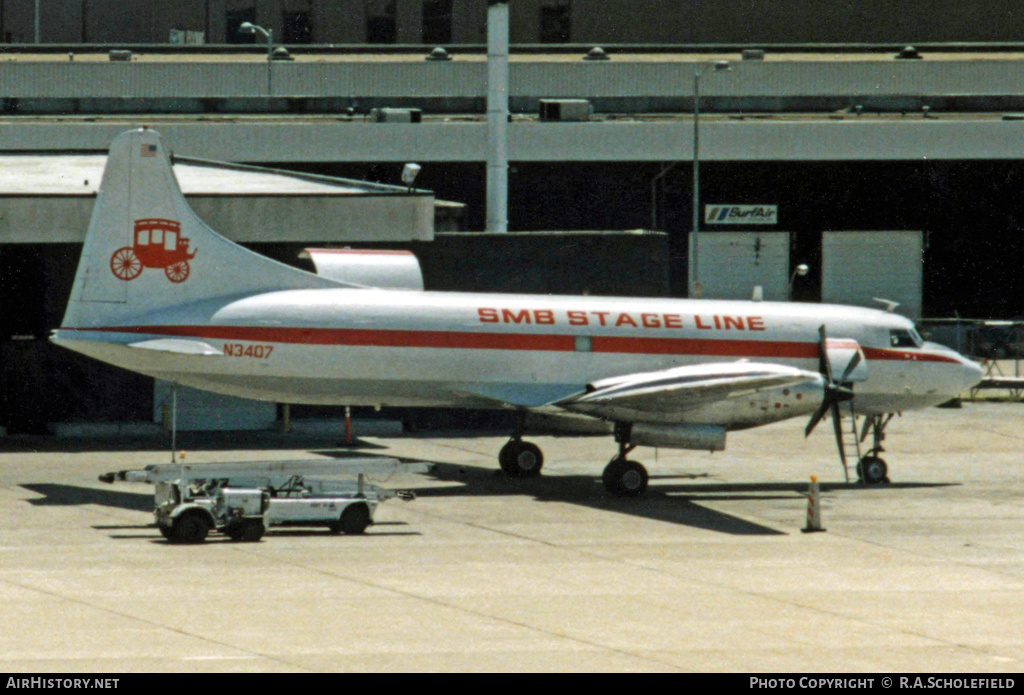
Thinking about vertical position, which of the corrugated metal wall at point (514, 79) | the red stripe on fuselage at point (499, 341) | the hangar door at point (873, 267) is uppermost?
the corrugated metal wall at point (514, 79)

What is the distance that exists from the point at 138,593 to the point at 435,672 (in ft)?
21.0

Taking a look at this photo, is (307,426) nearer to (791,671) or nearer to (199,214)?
(199,214)

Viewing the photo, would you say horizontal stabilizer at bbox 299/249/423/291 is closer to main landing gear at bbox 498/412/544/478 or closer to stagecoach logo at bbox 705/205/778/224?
main landing gear at bbox 498/412/544/478

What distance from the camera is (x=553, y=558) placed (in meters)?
25.7

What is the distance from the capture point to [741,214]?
6769 cm

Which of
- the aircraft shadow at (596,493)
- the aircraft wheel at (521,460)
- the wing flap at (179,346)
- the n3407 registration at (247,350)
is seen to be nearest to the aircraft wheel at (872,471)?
the aircraft shadow at (596,493)

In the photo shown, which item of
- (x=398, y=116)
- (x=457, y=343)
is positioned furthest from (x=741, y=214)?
(x=457, y=343)

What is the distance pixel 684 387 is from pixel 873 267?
3953cm

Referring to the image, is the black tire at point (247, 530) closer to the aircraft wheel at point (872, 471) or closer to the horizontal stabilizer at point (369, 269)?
the horizontal stabilizer at point (369, 269)

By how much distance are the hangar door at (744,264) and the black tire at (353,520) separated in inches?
1700

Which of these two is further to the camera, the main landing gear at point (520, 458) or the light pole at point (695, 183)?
the light pole at point (695, 183)

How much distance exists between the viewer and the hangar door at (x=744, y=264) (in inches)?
2702

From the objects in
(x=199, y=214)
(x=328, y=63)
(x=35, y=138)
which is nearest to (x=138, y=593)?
(x=199, y=214)

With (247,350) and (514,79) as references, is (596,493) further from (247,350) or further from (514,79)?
(514,79)
